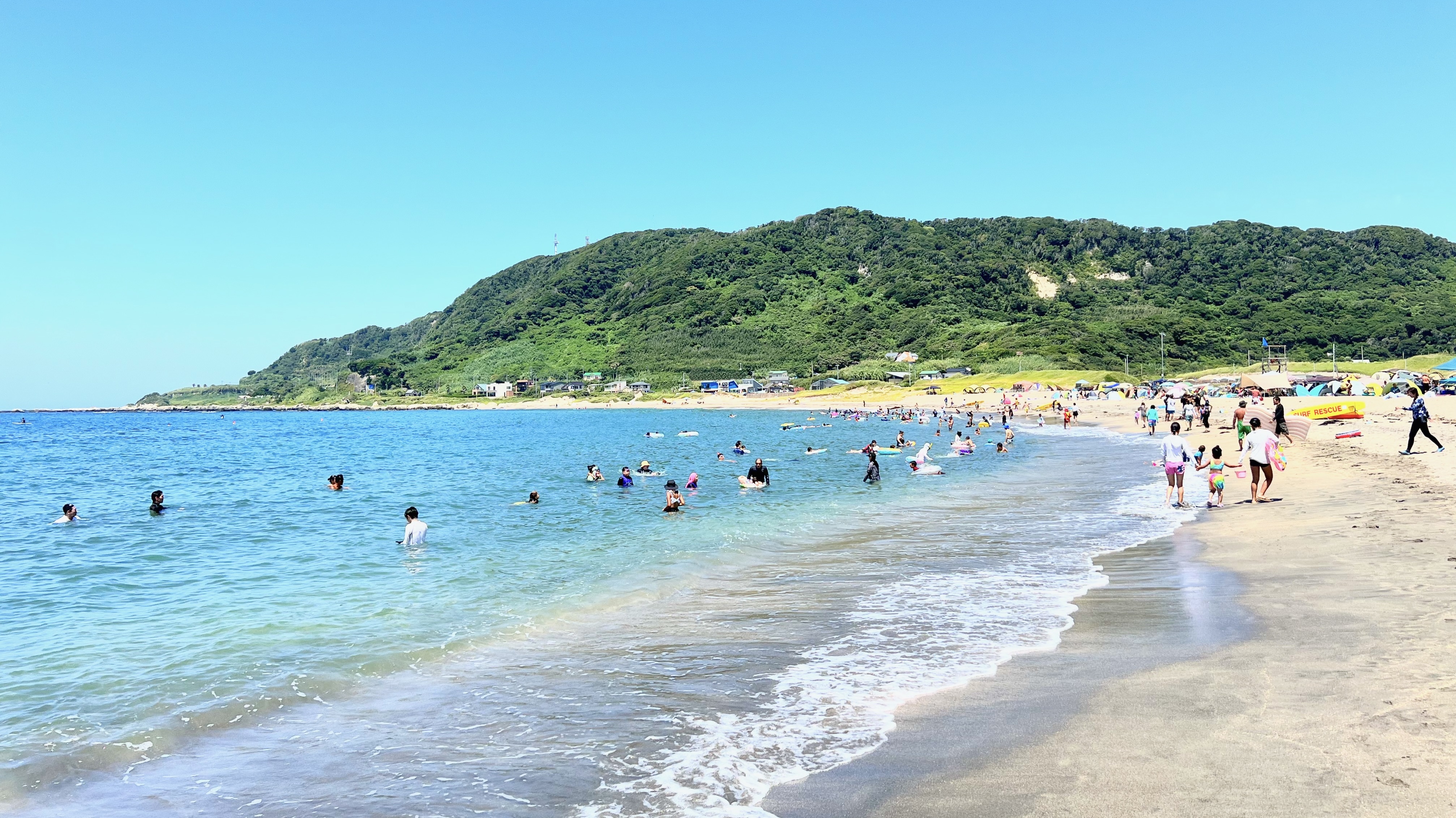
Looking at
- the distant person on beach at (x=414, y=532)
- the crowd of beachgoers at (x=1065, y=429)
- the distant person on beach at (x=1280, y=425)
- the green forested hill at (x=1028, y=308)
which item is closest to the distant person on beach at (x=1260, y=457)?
the crowd of beachgoers at (x=1065, y=429)

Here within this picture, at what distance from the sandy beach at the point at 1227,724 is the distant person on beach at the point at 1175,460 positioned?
7.13 metres

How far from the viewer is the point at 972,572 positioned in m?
12.1

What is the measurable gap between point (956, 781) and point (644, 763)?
2.03 m

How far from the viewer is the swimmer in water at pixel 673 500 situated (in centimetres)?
2064

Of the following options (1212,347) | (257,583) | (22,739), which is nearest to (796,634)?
(22,739)

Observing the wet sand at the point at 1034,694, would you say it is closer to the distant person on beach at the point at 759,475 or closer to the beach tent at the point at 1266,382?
the distant person on beach at the point at 759,475

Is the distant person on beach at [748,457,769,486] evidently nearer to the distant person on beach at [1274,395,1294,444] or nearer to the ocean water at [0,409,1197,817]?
the ocean water at [0,409,1197,817]

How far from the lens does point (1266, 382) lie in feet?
235

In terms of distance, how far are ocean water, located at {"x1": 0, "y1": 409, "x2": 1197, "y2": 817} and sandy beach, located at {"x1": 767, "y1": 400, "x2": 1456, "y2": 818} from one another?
0.54 meters

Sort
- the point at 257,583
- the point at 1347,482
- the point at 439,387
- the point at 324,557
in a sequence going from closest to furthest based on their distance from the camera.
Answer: the point at 257,583 < the point at 324,557 < the point at 1347,482 < the point at 439,387

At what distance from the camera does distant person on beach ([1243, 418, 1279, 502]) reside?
54.5 feet

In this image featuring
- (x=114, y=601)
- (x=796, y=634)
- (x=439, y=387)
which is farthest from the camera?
(x=439, y=387)

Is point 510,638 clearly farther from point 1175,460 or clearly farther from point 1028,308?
point 1028,308

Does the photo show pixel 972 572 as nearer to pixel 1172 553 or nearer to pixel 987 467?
pixel 1172 553
